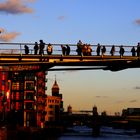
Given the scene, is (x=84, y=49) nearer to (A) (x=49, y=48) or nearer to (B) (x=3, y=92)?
(A) (x=49, y=48)

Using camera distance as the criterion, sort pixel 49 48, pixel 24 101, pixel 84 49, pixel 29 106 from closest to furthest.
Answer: pixel 49 48
pixel 84 49
pixel 24 101
pixel 29 106

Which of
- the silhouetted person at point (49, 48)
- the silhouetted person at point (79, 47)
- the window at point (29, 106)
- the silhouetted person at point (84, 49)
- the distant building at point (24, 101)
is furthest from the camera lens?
the window at point (29, 106)

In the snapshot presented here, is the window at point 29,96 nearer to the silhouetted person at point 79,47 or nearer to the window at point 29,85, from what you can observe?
the window at point 29,85

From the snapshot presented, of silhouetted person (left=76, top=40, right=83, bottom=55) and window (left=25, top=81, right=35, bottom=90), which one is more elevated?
window (left=25, top=81, right=35, bottom=90)

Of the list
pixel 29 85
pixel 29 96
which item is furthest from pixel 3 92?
pixel 29 85

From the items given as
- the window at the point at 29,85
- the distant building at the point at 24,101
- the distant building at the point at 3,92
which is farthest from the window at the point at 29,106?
the distant building at the point at 3,92

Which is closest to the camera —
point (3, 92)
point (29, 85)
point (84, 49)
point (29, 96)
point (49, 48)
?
point (49, 48)

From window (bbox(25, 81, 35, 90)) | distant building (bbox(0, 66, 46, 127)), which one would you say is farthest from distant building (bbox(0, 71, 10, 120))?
window (bbox(25, 81, 35, 90))

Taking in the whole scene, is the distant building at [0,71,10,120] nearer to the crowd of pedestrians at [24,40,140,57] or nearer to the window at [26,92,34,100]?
the window at [26,92,34,100]

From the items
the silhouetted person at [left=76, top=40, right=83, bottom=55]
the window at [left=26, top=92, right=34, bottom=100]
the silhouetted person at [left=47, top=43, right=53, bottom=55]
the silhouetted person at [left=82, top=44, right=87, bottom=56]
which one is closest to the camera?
the silhouetted person at [left=47, top=43, right=53, bottom=55]

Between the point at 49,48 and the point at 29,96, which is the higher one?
the point at 49,48

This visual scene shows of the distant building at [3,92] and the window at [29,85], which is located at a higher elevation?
the window at [29,85]

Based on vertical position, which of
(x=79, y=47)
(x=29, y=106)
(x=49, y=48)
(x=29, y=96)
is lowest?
(x=29, y=106)

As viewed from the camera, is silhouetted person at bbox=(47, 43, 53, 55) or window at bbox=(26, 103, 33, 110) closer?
silhouetted person at bbox=(47, 43, 53, 55)
